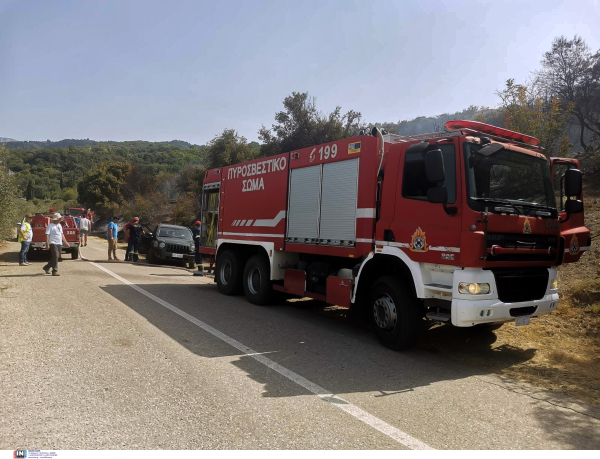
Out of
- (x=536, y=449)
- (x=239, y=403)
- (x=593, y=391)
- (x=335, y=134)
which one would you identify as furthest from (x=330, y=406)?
(x=335, y=134)

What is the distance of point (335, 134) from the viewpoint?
26766 millimetres

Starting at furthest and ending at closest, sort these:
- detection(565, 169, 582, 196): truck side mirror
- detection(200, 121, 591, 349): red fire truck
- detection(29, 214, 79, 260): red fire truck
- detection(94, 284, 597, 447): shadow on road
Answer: detection(29, 214, 79, 260): red fire truck
detection(565, 169, 582, 196): truck side mirror
detection(200, 121, 591, 349): red fire truck
detection(94, 284, 597, 447): shadow on road

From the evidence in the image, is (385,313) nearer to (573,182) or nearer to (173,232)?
(573,182)

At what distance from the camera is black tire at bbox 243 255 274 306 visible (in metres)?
9.18

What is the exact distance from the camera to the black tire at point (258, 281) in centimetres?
918

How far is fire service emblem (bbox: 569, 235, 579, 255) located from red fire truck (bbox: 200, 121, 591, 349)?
0.01 m

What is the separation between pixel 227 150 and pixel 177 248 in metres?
14.7

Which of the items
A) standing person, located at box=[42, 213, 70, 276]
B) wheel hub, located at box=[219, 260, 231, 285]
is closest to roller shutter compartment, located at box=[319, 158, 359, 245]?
wheel hub, located at box=[219, 260, 231, 285]

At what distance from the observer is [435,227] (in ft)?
18.8

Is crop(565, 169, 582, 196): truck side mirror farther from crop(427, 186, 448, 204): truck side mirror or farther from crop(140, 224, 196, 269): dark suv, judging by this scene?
crop(140, 224, 196, 269): dark suv

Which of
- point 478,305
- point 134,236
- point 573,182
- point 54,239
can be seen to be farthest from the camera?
point 134,236

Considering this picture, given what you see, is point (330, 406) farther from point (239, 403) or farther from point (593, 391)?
point (593, 391)

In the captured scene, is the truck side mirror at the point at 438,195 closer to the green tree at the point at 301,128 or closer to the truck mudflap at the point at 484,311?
the truck mudflap at the point at 484,311

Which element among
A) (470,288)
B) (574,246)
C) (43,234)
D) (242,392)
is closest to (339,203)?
(470,288)
